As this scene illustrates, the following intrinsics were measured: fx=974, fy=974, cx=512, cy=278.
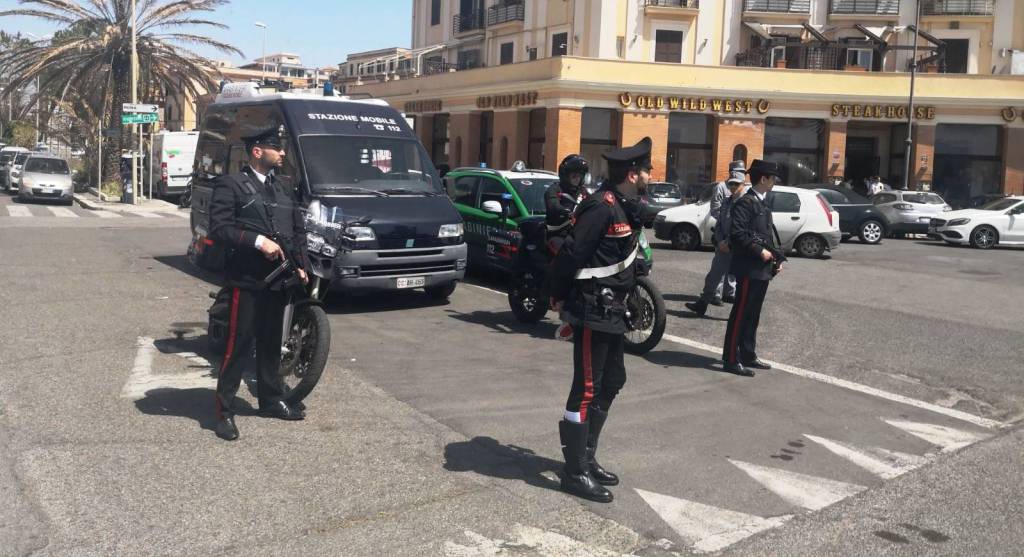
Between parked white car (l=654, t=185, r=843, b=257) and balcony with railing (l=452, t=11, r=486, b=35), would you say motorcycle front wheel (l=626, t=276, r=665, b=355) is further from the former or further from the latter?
balcony with railing (l=452, t=11, r=486, b=35)

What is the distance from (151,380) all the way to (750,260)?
203 inches

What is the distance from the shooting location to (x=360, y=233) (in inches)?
418

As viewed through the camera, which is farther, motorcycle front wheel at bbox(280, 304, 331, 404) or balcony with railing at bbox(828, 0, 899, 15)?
balcony with railing at bbox(828, 0, 899, 15)

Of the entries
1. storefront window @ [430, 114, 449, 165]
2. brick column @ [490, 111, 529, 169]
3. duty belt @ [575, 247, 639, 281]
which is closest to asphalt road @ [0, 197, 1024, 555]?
duty belt @ [575, 247, 639, 281]

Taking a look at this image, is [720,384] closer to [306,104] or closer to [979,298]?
[306,104]

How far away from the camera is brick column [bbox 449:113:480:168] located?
41781mm

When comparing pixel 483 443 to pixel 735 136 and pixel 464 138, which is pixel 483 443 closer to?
pixel 735 136

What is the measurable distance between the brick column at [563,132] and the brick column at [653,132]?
5.65 feet

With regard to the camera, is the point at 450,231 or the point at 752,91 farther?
the point at 752,91

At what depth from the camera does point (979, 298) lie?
46.9 feet

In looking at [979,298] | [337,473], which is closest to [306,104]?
[337,473]

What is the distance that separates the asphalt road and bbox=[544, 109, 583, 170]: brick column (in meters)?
24.7

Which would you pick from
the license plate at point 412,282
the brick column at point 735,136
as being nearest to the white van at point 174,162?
the brick column at point 735,136

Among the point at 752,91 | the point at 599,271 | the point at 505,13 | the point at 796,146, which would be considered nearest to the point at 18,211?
the point at 752,91
